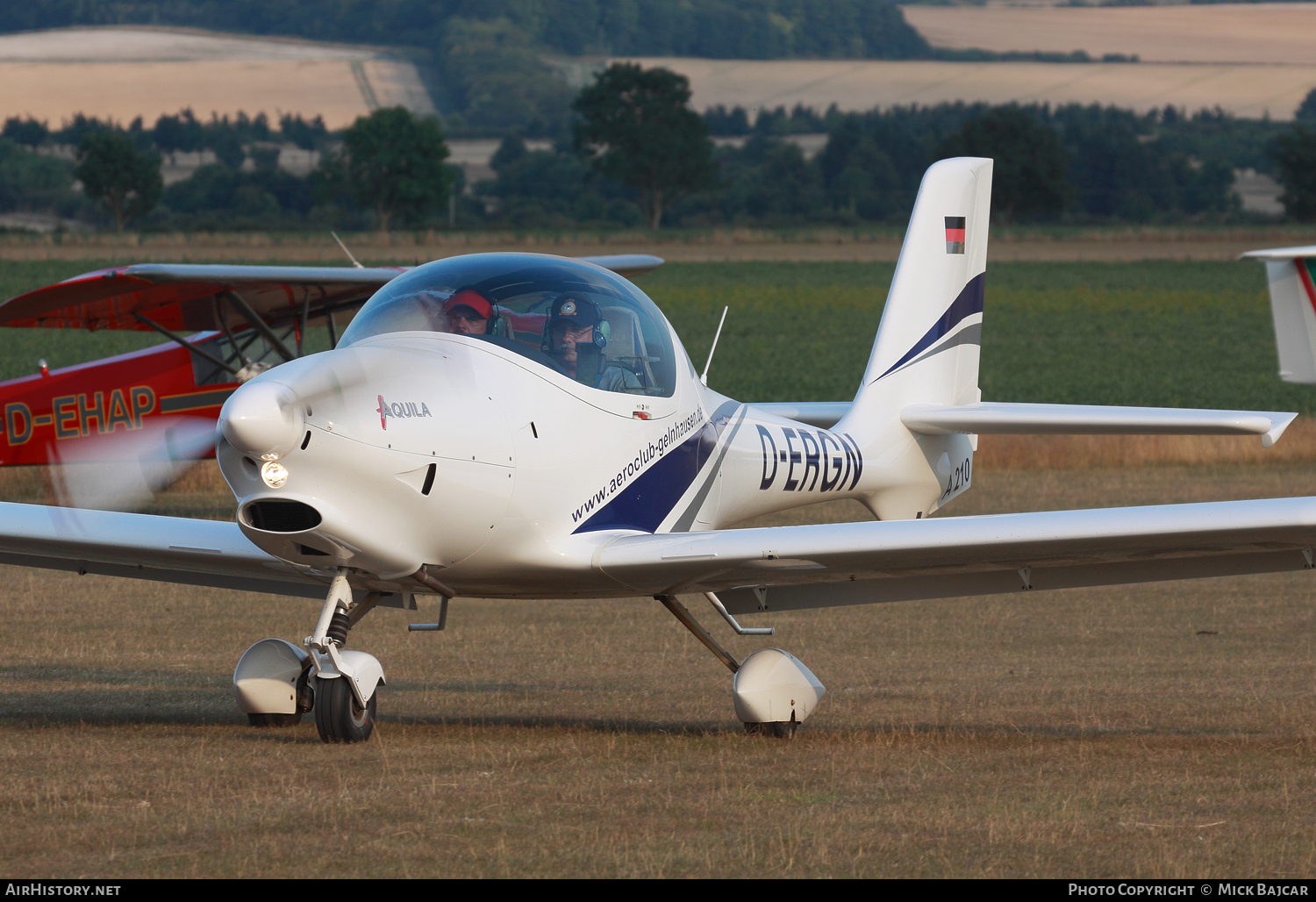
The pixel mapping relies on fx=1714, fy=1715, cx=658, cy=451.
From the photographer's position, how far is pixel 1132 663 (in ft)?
35.9

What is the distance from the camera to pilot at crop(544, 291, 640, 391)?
25.4ft

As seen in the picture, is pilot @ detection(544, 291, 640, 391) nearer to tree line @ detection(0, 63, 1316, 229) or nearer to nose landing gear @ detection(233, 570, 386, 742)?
nose landing gear @ detection(233, 570, 386, 742)

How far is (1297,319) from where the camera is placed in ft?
45.9

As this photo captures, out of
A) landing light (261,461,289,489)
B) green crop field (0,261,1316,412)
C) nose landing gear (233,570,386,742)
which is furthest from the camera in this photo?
green crop field (0,261,1316,412)

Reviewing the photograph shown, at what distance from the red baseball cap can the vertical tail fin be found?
11.5 ft

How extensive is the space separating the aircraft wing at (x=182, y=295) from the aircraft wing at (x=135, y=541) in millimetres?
6983

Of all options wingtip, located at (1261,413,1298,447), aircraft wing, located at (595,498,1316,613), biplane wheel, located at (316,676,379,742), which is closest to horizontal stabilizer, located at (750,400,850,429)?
wingtip, located at (1261,413,1298,447)

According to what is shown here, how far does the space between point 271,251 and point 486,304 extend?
7256cm

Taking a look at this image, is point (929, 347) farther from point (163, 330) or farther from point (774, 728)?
point (163, 330)

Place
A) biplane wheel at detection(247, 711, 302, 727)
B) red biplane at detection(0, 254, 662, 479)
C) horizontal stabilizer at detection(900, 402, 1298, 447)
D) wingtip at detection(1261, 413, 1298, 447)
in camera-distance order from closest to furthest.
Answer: biplane wheel at detection(247, 711, 302, 727) → wingtip at detection(1261, 413, 1298, 447) → horizontal stabilizer at detection(900, 402, 1298, 447) → red biplane at detection(0, 254, 662, 479)

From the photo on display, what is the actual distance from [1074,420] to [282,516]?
17.5 feet

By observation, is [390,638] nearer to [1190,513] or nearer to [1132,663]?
[1132,663]

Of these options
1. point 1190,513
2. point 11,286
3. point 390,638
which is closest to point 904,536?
point 1190,513

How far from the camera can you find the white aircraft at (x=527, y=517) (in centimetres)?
684
